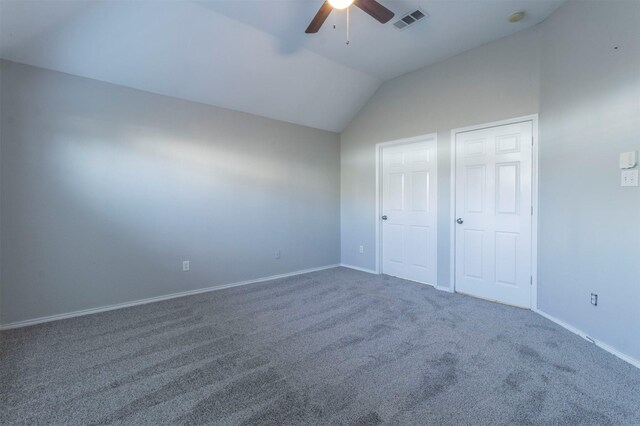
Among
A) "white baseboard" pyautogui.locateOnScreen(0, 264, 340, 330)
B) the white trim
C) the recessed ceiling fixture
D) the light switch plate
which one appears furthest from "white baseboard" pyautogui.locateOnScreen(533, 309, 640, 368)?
"white baseboard" pyautogui.locateOnScreen(0, 264, 340, 330)

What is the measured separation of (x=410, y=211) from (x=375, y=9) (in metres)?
2.68

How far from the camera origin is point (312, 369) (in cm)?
198

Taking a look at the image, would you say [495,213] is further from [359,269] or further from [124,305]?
[124,305]

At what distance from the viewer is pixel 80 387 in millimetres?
1792

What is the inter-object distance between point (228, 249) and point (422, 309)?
8.43ft

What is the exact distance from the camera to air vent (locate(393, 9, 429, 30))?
277 cm

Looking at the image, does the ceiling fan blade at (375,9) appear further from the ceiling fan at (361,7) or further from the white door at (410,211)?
the white door at (410,211)

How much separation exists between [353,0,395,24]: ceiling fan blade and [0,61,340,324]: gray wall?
2.32 metres

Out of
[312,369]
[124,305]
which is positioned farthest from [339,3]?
[124,305]

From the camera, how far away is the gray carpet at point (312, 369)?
1.57 metres

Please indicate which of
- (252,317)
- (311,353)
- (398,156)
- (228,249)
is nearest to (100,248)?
(228,249)

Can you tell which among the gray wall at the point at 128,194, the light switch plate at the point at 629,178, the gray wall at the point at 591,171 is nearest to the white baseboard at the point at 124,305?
the gray wall at the point at 128,194

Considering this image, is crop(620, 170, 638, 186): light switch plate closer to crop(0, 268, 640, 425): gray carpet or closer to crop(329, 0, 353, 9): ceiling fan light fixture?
crop(0, 268, 640, 425): gray carpet

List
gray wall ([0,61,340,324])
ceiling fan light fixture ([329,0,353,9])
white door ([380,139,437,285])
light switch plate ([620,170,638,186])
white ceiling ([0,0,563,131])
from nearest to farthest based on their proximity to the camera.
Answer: light switch plate ([620,170,638,186]) → ceiling fan light fixture ([329,0,353,9]) → white ceiling ([0,0,563,131]) → gray wall ([0,61,340,324]) → white door ([380,139,437,285])
